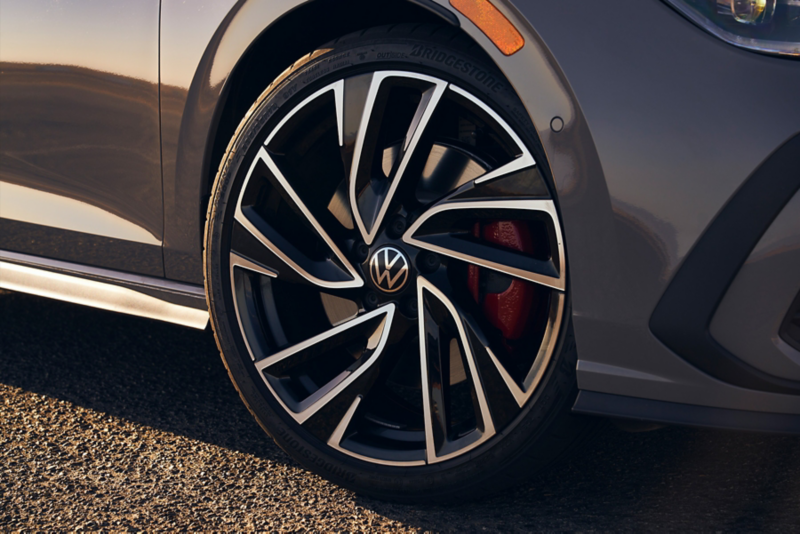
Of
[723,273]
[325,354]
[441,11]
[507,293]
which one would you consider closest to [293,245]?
[325,354]

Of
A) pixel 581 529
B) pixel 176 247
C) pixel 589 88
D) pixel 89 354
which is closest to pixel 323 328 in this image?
pixel 176 247

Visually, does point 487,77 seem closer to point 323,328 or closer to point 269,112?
point 269,112

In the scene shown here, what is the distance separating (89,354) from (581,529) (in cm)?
170

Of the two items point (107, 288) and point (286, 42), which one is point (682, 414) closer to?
point (286, 42)

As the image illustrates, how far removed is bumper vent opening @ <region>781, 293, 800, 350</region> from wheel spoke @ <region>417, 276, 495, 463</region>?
1.81 feet

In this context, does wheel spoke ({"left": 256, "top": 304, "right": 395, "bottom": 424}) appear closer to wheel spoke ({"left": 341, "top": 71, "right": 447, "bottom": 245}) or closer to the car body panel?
wheel spoke ({"left": 341, "top": 71, "right": 447, "bottom": 245})

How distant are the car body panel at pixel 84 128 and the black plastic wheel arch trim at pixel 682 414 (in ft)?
3.66

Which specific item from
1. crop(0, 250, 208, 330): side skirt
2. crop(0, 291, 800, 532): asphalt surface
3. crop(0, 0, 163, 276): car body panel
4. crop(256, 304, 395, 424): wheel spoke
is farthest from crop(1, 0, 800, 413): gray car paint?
crop(0, 250, 208, 330): side skirt

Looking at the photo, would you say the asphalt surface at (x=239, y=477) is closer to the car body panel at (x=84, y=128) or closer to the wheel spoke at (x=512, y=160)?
the car body panel at (x=84, y=128)

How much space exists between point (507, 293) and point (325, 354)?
443 mm

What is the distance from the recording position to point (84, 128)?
76.4 inches

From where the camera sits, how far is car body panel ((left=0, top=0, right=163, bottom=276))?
184cm

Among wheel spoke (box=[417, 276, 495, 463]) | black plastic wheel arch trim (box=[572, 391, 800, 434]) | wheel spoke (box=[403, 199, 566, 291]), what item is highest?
wheel spoke (box=[403, 199, 566, 291])

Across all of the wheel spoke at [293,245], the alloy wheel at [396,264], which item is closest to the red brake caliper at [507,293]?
the alloy wheel at [396,264]
